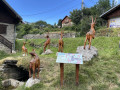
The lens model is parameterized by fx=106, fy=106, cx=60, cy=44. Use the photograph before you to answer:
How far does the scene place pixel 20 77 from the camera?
756 centimetres

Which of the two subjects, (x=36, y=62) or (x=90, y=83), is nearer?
(x=90, y=83)

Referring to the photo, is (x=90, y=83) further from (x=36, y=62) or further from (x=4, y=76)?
(x=4, y=76)

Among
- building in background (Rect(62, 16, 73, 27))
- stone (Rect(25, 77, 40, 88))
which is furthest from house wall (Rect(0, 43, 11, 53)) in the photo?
building in background (Rect(62, 16, 73, 27))

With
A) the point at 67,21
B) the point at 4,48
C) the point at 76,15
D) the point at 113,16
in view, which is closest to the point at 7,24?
the point at 4,48

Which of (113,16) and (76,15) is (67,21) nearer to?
(76,15)

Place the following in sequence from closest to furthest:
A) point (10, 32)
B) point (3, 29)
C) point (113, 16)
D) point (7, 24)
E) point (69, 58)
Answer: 1. point (69, 58)
2. point (3, 29)
3. point (7, 24)
4. point (10, 32)
5. point (113, 16)

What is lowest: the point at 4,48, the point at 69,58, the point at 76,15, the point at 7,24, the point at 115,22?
the point at 69,58

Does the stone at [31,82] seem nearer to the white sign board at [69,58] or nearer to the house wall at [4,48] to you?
the white sign board at [69,58]

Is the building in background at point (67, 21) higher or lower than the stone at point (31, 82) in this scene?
higher

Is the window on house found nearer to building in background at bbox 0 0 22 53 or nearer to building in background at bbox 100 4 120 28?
building in background at bbox 0 0 22 53

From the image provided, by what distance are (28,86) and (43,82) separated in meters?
0.64

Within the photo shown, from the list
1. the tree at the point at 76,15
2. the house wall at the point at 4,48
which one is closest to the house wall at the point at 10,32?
the house wall at the point at 4,48

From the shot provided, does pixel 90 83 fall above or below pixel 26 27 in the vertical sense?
below


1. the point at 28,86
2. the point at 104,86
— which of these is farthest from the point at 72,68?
the point at 28,86
